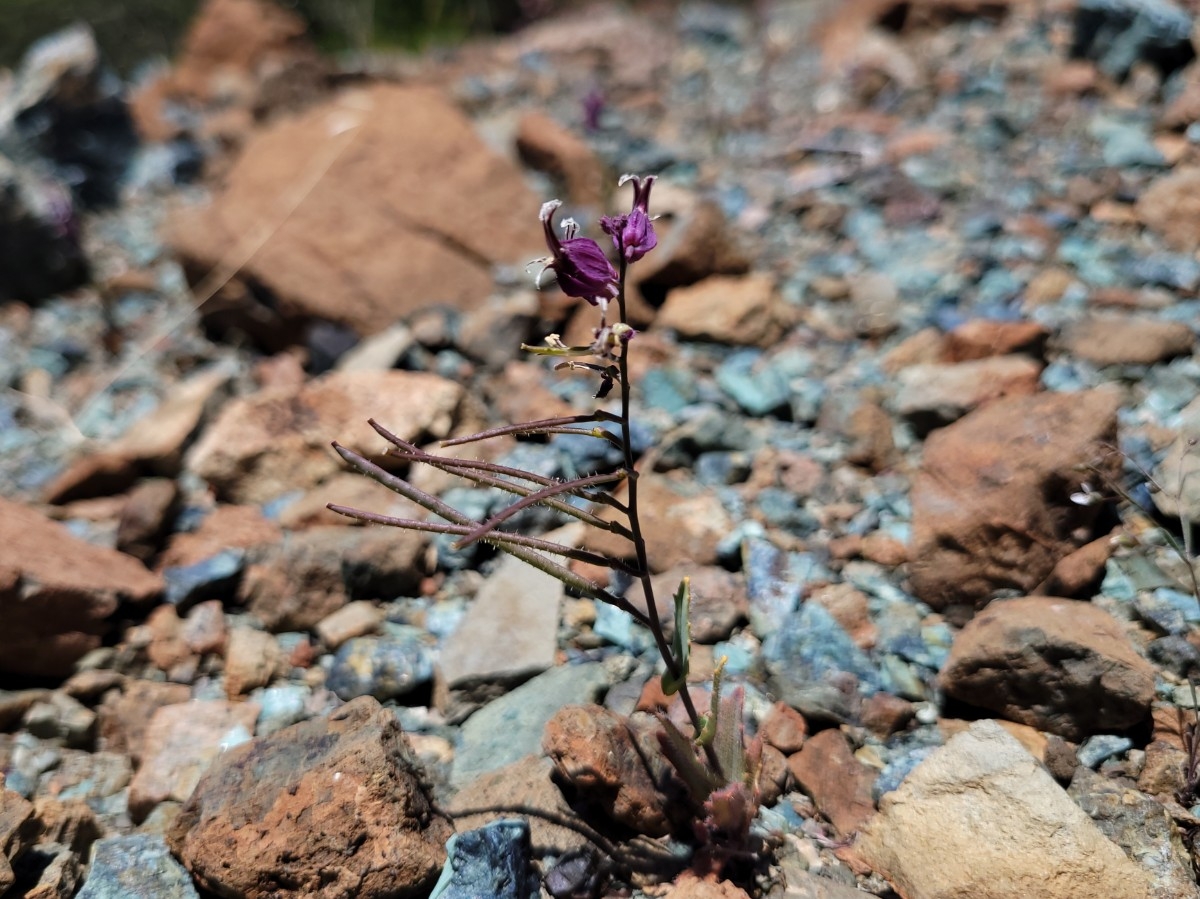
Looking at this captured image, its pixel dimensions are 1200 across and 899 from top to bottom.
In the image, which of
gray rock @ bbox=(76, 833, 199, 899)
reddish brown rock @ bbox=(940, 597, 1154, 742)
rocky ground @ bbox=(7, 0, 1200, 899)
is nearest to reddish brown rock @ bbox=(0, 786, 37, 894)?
rocky ground @ bbox=(7, 0, 1200, 899)

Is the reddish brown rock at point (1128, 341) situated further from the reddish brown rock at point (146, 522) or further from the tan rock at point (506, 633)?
the reddish brown rock at point (146, 522)

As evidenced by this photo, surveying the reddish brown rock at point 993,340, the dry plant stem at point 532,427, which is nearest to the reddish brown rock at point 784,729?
the dry plant stem at point 532,427

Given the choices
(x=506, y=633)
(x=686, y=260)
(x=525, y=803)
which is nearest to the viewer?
(x=525, y=803)

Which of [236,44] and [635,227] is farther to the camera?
[236,44]

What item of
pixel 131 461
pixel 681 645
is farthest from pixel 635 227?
pixel 131 461

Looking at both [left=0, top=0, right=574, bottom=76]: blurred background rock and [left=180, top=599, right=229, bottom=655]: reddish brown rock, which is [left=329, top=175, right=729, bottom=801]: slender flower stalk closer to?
[left=180, top=599, right=229, bottom=655]: reddish brown rock

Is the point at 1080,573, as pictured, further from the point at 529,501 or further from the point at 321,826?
the point at 321,826
